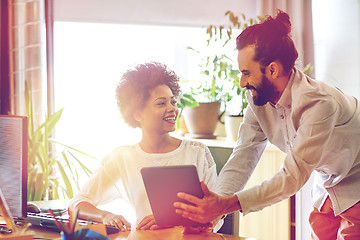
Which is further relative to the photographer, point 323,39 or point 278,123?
point 323,39

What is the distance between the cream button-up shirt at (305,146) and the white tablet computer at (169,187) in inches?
10.1

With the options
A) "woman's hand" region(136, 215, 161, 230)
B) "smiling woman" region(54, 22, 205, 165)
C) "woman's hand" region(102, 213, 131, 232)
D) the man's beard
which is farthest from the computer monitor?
"smiling woman" region(54, 22, 205, 165)

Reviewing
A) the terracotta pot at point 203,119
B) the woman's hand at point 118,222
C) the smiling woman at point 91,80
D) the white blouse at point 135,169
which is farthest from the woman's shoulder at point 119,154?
the smiling woman at point 91,80

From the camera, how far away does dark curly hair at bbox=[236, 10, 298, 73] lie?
5.76 feet

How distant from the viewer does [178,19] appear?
11.7ft

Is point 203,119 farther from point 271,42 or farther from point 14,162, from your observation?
point 14,162

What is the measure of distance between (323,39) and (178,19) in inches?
42.9

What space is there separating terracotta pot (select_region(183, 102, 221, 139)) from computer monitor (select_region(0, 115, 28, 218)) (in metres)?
1.79

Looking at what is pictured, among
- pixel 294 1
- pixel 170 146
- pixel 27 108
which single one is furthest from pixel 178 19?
pixel 170 146

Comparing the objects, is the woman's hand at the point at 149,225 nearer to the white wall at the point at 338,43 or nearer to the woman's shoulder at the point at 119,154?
the woman's shoulder at the point at 119,154

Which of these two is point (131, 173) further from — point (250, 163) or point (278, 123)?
point (278, 123)

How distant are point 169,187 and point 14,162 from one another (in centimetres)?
50

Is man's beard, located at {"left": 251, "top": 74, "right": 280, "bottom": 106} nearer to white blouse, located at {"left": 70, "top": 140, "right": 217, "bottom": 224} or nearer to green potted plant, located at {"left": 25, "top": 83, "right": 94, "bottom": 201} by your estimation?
white blouse, located at {"left": 70, "top": 140, "right": 217, "bottom": 224}

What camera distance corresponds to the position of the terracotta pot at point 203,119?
10.4 feet
